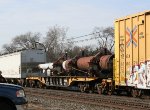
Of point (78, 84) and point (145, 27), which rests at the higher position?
point (145, 27)

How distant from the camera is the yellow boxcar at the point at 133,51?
19.3 m

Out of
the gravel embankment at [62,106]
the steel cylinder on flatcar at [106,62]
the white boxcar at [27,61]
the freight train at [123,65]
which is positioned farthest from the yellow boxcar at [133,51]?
the white boxcar at [27,61]

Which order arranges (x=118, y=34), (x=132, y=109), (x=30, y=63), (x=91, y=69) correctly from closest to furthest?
1. (x=132, y=109)
2. (x=118, y=34)
3. (x=91, y=69)
4. (x=30, y=63)

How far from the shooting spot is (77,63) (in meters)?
29.2

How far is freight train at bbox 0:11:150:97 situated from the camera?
19.5 metres

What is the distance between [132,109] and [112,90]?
7922 millimetres

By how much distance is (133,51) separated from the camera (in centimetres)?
2036

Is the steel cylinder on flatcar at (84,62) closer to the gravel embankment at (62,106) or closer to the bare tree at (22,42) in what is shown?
the gravel embankment at (62,106)

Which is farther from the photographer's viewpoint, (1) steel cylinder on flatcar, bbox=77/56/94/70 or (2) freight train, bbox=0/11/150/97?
(1) steel cylinder on flatcar, bbox=77/56/94/70

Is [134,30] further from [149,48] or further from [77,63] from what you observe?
[77,63]

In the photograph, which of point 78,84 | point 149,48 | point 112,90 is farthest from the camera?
point 78,84

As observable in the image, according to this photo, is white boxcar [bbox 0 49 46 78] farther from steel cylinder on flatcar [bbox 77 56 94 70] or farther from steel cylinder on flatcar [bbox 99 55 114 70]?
steel cylinder on flatcar [bbox 99 55 114 70]

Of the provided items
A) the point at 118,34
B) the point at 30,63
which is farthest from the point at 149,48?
the point at 30,63

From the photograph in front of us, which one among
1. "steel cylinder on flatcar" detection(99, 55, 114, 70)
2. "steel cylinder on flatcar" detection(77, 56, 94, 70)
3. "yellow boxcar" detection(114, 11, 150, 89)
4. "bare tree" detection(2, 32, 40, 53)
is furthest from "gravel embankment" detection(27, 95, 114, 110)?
"bare tree" detection(2, 32, 40, 53)
